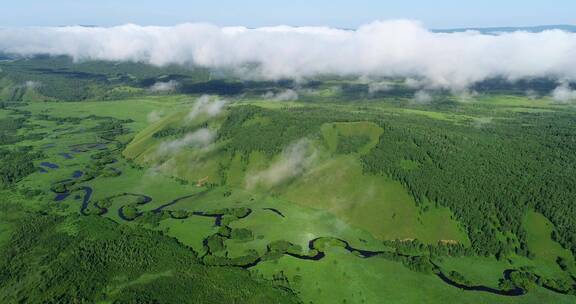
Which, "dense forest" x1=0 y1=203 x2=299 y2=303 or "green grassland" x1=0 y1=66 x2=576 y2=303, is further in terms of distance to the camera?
"green grassland" x1=0 y1=66 x2=576 y2=303

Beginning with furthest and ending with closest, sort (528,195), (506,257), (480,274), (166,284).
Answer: (528,195) → (506,257) → (480,274) → (166,284)

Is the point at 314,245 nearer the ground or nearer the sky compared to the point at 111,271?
nearer the sky

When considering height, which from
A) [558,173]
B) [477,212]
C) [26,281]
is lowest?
[26,281]

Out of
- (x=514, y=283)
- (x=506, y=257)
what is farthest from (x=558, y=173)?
(x=514, y=283)

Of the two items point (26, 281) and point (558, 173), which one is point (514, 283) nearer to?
point (558, 173)

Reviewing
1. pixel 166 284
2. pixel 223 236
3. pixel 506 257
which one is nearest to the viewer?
pixel 166 284

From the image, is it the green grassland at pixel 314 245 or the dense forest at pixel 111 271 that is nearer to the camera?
the dense forest at pixel 111 271

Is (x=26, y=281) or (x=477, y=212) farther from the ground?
(x=477, y=212)

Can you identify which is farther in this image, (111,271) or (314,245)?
(314,245)

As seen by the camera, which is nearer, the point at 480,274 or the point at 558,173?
the point at 480,274
